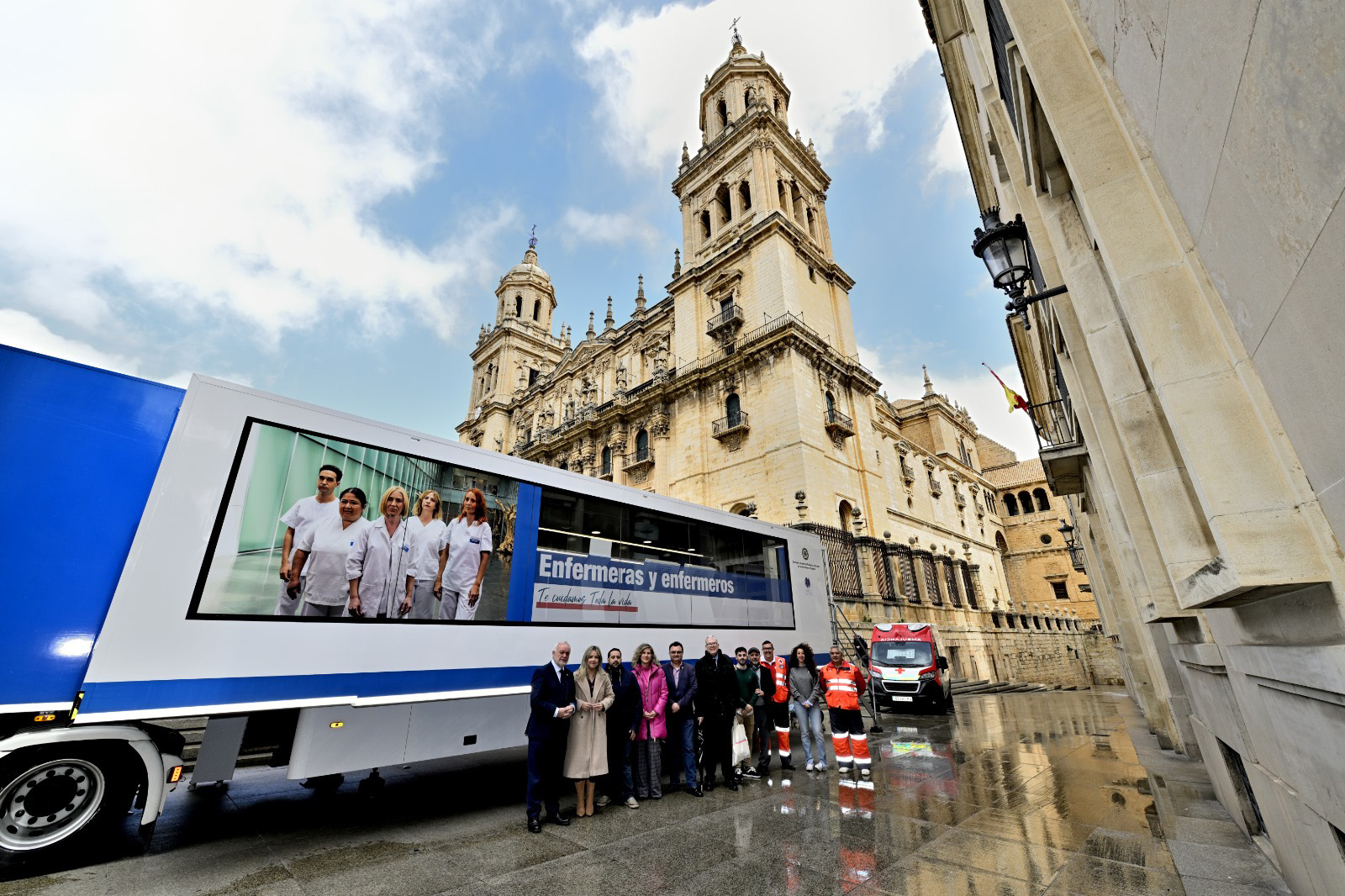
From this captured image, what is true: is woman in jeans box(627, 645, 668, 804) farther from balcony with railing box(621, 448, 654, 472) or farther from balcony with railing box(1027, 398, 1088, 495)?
balcony with railing box(621, 448, 654, 472)

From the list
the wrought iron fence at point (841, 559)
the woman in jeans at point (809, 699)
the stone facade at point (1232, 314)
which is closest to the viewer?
Result: the stone facade at point (1232, 314)

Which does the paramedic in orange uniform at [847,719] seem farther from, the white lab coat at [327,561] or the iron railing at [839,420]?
the iron railing at [839,420]

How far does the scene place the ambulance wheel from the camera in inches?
152

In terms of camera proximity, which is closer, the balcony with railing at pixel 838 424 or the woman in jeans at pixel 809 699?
the woman in jeans at pixel 809 699

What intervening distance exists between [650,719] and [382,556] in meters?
3.60

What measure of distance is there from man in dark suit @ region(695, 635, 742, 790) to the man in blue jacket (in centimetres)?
13

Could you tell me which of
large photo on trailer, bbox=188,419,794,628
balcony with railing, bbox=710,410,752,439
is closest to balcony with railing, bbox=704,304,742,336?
balcony with railing, bbox=710,410,752,439

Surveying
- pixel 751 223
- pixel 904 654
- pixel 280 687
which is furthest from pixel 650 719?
pixel 751 223

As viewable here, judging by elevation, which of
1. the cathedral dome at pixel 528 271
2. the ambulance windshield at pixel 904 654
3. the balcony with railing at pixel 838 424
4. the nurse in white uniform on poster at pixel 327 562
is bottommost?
the ambulance windshield at pixel 904 654

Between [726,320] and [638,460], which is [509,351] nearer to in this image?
[638,460]

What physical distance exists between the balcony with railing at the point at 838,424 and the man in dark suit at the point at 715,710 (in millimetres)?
17875

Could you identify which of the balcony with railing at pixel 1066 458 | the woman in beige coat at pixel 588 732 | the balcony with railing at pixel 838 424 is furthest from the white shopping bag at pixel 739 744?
the balcony with railing at pixel 838 424

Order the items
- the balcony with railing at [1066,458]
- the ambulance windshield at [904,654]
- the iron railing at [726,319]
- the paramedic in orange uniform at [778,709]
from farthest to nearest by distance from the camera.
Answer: the iron railing at [726,319] → the ambulance windshield at [904,654] → the balcony with railing at [1066,458] → the paramedic in orange uniform at [778,709]

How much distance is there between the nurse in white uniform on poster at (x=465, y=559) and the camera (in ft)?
19.3
